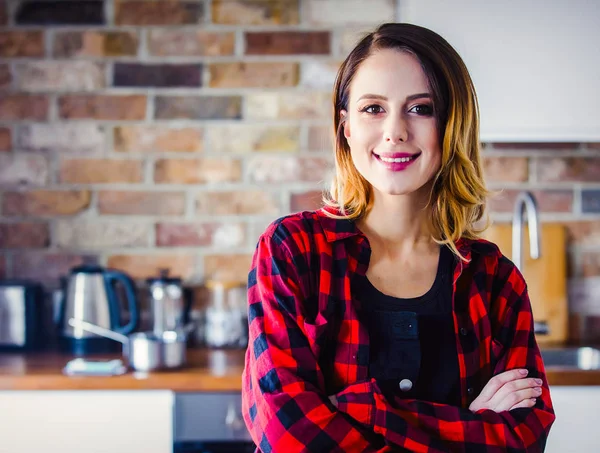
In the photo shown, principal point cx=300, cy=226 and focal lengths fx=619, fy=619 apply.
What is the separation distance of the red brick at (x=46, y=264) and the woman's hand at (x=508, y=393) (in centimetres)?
142

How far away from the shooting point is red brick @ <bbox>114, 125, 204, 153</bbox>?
81.9 inches

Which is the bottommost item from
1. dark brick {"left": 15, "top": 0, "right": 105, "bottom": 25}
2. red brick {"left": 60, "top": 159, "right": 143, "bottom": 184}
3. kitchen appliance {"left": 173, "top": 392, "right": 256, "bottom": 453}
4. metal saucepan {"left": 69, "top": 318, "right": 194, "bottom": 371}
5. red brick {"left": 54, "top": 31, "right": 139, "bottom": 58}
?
kitchen appliance {"left": 173, "top": 392, "right": 256, "bottom": 453}

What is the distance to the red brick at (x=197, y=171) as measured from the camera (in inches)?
82.3

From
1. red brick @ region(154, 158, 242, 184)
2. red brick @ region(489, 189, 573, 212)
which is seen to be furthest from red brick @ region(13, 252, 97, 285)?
red brick @ region(489, 189, 573, 212)

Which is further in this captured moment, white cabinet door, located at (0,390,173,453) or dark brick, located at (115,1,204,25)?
dark brick, located at (115,1,204,25)

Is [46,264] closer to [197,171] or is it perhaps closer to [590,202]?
[197,171]

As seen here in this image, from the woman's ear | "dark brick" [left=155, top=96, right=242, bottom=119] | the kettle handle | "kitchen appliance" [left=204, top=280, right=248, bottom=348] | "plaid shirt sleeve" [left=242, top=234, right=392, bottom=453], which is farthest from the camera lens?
"dark brick" [left=155, top=96, right=242, bottom=119]

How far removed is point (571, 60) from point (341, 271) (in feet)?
3.33

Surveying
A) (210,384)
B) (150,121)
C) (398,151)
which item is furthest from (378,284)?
(150,121)

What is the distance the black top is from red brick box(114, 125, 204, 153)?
1098 millimetres

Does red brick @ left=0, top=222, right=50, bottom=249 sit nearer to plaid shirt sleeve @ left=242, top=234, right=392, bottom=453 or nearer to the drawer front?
the drawer front

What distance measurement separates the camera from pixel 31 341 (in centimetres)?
194

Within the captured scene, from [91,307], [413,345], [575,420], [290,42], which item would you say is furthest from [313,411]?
[290,42]

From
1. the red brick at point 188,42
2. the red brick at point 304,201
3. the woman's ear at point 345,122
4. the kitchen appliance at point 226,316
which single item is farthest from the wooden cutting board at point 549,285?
the red brick at point 188,42
